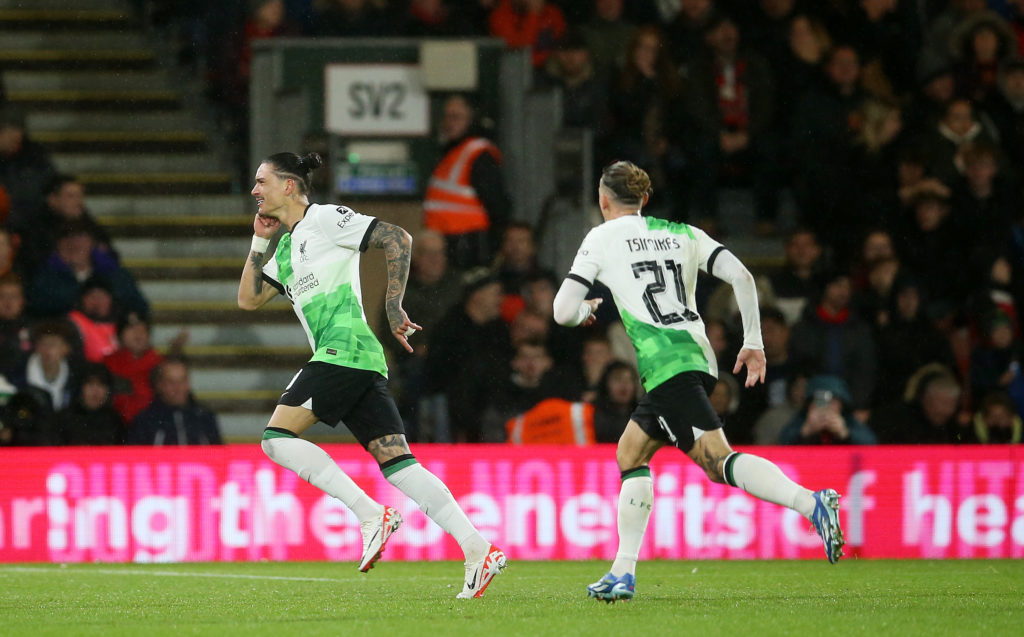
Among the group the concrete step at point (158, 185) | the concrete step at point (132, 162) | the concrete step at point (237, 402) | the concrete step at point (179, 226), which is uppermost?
the concrete step at point (132, 162)

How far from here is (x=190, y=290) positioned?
635 inches

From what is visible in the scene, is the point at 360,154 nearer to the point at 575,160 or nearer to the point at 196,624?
the point at 575,160

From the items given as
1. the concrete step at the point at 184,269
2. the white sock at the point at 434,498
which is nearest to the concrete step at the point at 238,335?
the concrete step at the point at 184,269

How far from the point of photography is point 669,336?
25.2 feet

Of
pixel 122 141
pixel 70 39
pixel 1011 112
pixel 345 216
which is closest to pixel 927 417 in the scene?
pixel 1011 112

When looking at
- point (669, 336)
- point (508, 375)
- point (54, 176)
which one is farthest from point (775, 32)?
point (669, 336)

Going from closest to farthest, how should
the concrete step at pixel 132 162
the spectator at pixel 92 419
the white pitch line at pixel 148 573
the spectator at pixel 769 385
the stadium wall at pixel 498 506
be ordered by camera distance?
the white pitch line at pixel 148 573 < the stadium wall at pixel 498 506 < the spectator at pixel 92 419 < the spectator at pixel 769 385 < the concrete step at pixel 132 162

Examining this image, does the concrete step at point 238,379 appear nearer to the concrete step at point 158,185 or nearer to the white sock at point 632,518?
the concrete step at point 158,185

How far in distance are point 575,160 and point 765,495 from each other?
26.7ft

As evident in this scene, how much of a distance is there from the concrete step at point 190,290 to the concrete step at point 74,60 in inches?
130

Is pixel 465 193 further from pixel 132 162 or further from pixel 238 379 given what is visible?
pixel 132 162

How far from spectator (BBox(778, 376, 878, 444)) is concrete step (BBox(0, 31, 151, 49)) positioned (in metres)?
9.48

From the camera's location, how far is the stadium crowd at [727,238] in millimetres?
12797

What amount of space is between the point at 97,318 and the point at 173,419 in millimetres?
1654
